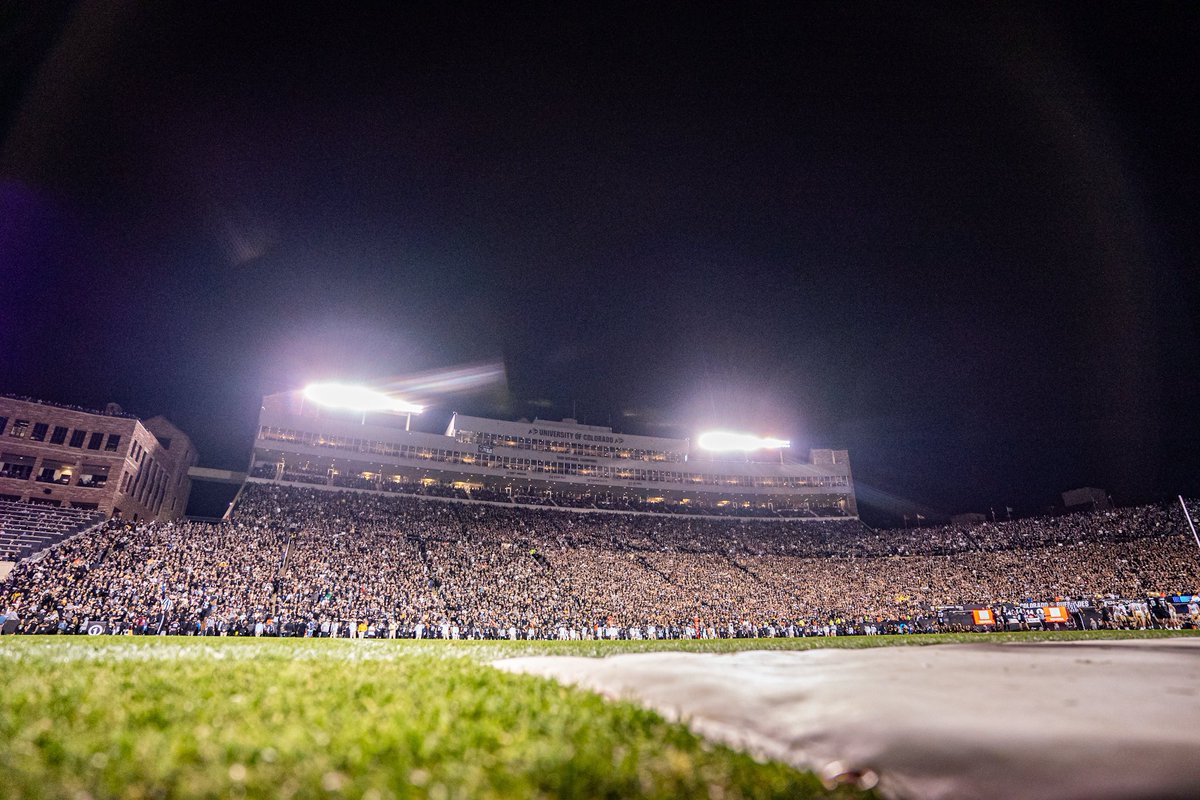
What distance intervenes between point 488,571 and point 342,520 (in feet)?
46.5

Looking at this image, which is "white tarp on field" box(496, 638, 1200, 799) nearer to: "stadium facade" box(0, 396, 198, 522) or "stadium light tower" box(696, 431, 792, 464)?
"stadium facade" box(0, 396, 198, 522)

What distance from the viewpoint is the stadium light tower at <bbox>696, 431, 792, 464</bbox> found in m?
78.5

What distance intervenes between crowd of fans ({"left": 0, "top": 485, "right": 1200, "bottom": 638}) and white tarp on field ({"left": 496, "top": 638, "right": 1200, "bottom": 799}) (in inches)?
1145

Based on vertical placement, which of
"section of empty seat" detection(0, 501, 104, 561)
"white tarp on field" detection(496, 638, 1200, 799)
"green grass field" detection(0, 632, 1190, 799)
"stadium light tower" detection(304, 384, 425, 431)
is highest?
"stadium light tower" detection(304, 384, 425, 431)

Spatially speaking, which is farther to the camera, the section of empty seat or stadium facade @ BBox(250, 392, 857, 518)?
stadium facade @ BBox(250, 392, 857, 518)

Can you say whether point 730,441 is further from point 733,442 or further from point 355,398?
point 355,398

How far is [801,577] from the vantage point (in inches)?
2037

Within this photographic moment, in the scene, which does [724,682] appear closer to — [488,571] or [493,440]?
[488,571]

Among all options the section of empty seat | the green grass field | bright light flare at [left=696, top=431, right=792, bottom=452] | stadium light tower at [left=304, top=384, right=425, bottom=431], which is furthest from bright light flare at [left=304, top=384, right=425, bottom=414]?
the green grass field

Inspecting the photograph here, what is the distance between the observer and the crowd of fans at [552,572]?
1142 inches

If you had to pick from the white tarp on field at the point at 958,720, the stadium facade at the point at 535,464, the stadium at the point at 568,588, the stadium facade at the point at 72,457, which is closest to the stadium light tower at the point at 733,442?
the stadium facade at the point at 535,464

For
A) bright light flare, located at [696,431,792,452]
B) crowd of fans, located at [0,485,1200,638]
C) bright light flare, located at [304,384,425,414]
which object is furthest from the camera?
bright light flare, located at [696,431,792,452]

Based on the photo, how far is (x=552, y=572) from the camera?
147 feet

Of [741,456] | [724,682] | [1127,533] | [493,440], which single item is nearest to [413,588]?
[493,440]
